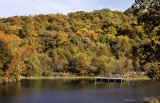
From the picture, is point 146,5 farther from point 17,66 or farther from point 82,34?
point 82,34

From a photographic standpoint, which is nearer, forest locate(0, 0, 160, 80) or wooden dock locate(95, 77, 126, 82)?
forest locate(0, 0, 160, 80)

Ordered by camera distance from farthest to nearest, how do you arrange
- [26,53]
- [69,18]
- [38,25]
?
[69,18] → [38,25] → [26,53]

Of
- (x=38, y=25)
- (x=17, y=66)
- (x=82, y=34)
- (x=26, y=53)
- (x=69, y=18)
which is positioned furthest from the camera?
(x=69, y=18)

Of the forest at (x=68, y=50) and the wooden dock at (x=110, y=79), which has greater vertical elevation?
the forest at (x=68, y=50)

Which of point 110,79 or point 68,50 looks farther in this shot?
Result: point 68,50

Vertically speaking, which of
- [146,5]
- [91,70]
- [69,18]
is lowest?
[91,70]

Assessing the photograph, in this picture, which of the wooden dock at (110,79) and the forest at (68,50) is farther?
the wooden dock at (110,79)

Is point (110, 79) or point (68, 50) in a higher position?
point (68, 50)

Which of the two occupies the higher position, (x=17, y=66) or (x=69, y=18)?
(x=69, y=18)

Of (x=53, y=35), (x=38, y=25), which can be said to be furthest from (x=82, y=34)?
(x=38, y=25)

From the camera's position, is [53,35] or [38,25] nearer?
[53,35]

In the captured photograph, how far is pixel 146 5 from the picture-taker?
10469 millimetres

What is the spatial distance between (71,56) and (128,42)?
10.7 m

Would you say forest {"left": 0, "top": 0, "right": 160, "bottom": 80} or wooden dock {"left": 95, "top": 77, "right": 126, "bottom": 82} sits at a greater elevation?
forest {"left": 0, "top": 0, "right": 160, "bottom": 80}
